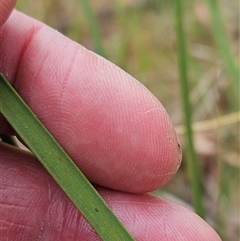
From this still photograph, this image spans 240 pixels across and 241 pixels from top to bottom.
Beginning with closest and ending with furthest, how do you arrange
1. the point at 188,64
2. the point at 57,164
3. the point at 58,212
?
the point at 57,164
the point at 58,212
the point at 188,64

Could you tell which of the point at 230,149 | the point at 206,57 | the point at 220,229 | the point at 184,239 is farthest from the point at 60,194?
the point at 206,57

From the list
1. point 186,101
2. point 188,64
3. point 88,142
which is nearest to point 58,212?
point 88,142

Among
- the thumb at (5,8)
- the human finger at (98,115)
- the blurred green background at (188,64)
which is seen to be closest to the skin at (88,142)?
the human finger at (98,115)

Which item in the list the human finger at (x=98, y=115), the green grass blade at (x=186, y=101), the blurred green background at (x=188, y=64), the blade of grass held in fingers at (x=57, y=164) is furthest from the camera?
the blurred green background at (x=188, y=64)

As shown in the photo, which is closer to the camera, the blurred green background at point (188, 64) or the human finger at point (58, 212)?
the human finger at point (58, 212)

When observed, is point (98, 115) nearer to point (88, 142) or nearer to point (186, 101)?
point (88, 142)

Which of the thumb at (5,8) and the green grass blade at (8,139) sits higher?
the thumb at (5,8)

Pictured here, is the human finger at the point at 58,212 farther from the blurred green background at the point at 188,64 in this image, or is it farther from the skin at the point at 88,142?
the blurred green background at the point at 188,64
